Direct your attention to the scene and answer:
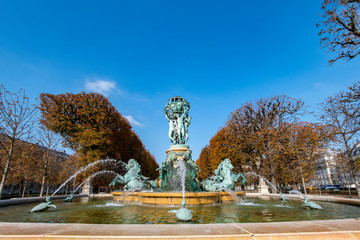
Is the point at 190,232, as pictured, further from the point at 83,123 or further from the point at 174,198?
the point at 83,123

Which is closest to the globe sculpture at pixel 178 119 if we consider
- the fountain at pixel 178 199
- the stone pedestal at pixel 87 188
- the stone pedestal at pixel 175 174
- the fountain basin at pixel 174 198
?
the fountain at pixel 178 199

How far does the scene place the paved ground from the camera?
303 centimetres

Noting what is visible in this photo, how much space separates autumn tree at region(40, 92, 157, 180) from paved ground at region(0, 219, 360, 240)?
22838 millimetres

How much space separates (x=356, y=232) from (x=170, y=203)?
7710 millimetres

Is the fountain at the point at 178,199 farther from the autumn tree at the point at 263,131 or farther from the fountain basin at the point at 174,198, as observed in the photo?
the autumn tree at the point at 263,131

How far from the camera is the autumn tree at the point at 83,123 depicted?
80.7 ft

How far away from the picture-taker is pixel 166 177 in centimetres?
1273

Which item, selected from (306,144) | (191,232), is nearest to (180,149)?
(191,232)

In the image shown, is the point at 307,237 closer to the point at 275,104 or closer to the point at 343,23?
the point at 343,23

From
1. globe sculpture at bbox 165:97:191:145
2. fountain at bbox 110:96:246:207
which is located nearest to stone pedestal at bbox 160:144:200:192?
fountain at bbox 110:96:246:207

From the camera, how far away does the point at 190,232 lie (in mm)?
3229

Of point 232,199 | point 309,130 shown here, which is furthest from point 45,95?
point 309,130

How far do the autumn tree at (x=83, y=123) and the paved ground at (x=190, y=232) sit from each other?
22.8 metres

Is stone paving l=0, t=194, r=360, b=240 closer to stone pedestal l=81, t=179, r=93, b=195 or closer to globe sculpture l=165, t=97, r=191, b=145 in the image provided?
globe sculpture l=165, t=97, r=191, b=145
